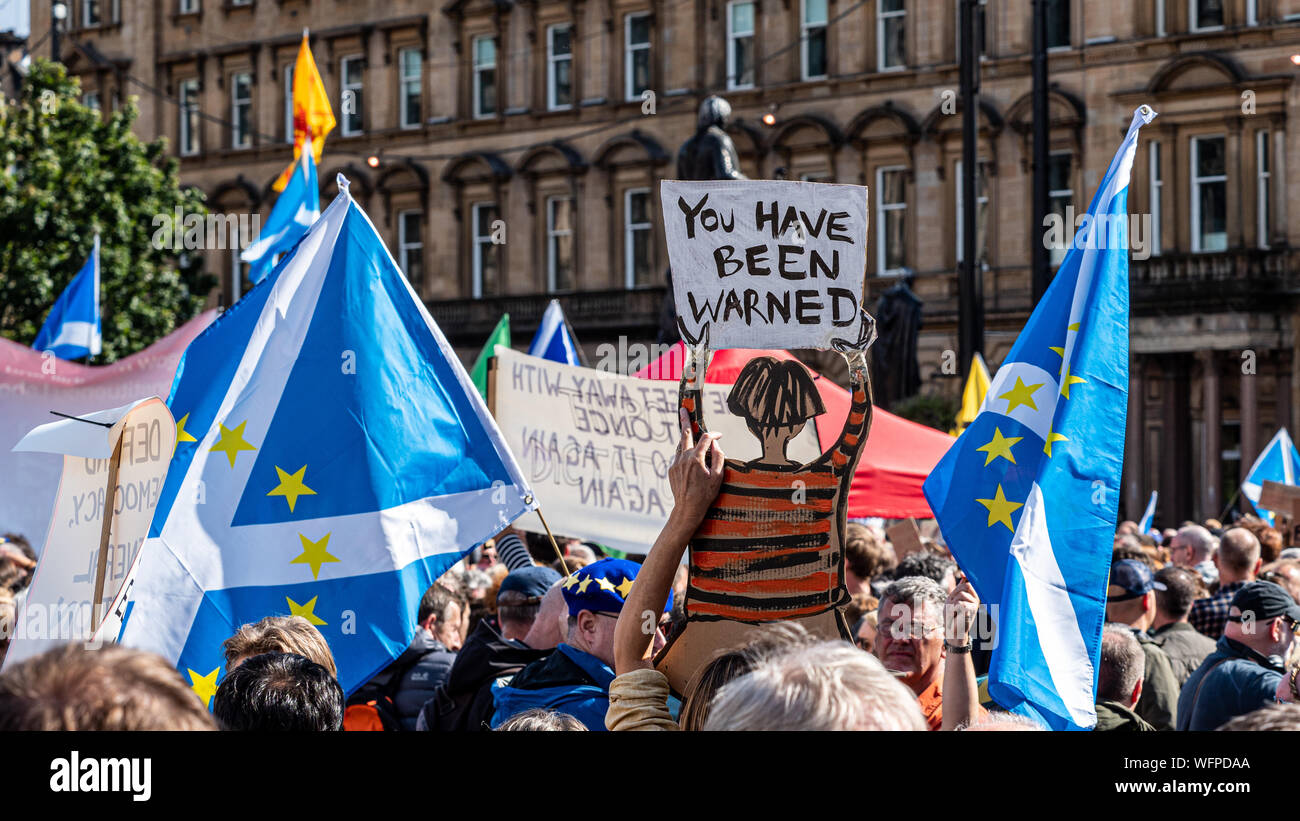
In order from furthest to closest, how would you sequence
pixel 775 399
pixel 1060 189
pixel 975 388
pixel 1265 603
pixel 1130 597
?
pixel 1060 189 → pixel 975 388 → pixel 1130 597 → pixel 1265 603 → pixel 775 399

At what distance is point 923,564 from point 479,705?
241 cm

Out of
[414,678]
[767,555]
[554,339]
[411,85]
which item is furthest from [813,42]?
[767,555]

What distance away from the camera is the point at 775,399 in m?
3.94

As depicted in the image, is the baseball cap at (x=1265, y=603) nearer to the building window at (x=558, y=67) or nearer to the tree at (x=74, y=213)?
the tree at (x=74, y=213)

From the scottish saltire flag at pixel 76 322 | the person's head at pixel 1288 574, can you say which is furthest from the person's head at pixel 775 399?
the scottish saltire flag at pixel 76 322

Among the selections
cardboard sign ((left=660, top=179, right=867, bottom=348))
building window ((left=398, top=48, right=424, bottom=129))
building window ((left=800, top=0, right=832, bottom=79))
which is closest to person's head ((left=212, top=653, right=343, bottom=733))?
cardboard sign ((left=660, top=179, right=867, bottom=348))

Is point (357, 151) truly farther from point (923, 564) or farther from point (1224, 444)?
point (923, 564)

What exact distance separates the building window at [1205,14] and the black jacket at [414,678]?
89.4 feet

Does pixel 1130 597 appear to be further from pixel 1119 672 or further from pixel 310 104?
pixel 310 104

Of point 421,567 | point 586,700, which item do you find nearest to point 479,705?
point 421,567

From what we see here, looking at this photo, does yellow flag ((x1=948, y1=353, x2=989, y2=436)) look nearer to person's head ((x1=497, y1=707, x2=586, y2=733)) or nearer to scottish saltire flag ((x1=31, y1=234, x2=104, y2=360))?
scottish saltire flag ((x1=31, y1=234, x2=104, y2=360))

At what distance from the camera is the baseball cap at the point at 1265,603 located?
556cm

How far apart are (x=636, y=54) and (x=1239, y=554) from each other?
29.3m
